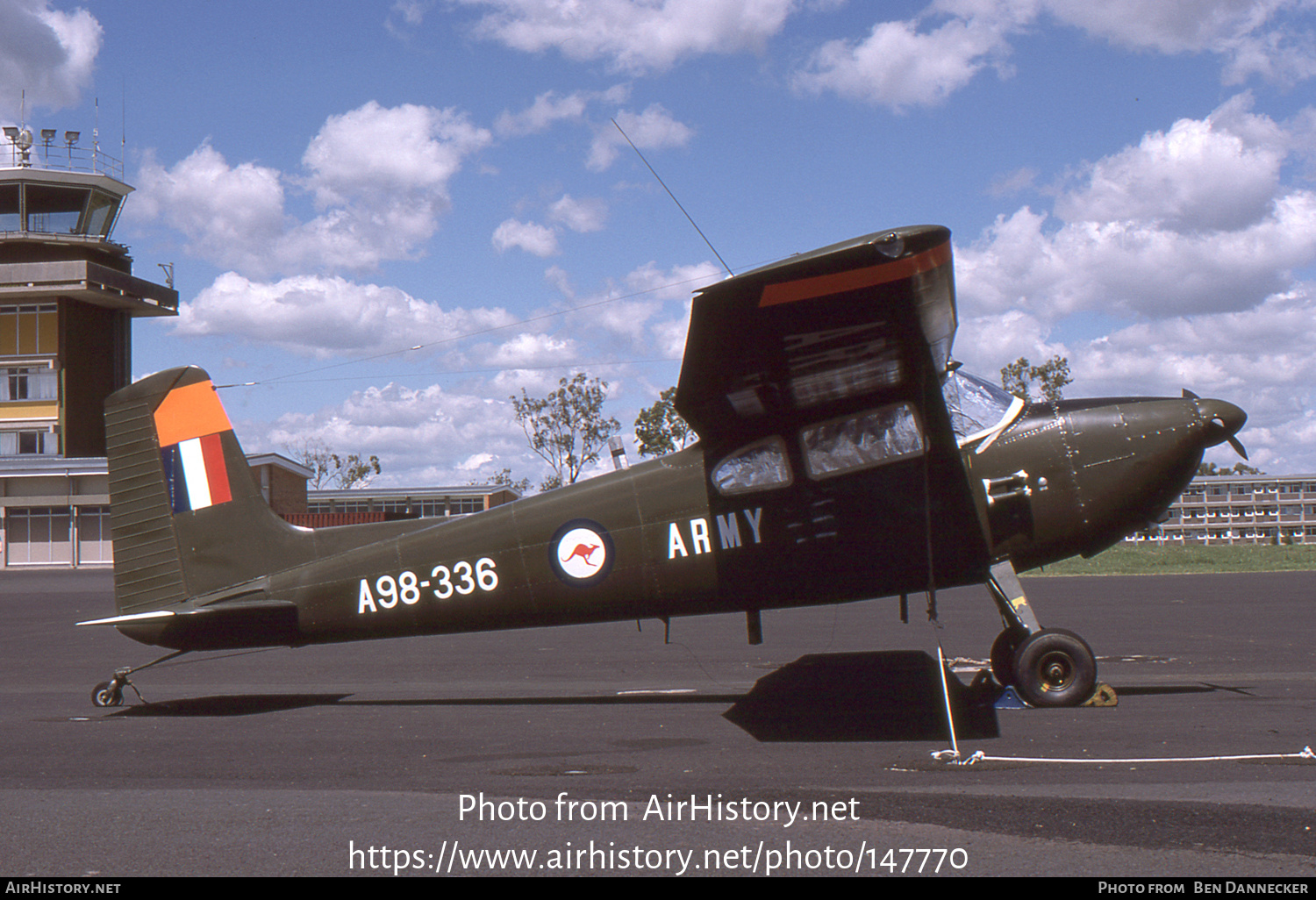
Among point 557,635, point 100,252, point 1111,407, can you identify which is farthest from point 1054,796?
point 100,252

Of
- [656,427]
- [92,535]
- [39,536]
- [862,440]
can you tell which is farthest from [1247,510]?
[862,440]

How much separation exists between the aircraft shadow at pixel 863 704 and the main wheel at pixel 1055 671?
341mm

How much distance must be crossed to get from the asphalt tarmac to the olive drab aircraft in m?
0.77

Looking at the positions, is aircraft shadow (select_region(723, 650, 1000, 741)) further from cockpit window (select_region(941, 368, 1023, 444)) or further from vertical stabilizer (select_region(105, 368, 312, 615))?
vertical stabilizer (select_region(105, 368, 312, 615))

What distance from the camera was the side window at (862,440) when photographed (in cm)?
689

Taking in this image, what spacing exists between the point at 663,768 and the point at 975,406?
3.71 meters

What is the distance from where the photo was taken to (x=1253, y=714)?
6.51m

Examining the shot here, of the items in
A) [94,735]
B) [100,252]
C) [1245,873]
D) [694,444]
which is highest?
[100,252]

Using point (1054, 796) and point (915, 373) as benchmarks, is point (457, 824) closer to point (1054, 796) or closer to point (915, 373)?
point (1054, 796)

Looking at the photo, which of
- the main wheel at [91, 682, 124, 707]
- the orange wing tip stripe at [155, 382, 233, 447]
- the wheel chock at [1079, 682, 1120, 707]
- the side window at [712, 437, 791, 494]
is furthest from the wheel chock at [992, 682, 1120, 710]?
the main wheel at [91, 682, 124, 707]

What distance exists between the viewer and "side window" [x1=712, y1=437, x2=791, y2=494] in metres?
7.02

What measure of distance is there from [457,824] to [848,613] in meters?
12.4

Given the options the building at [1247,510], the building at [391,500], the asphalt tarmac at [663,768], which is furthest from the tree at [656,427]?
the building at [1247,510]

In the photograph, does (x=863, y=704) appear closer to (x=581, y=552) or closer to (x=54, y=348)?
(x=581, y=552)
